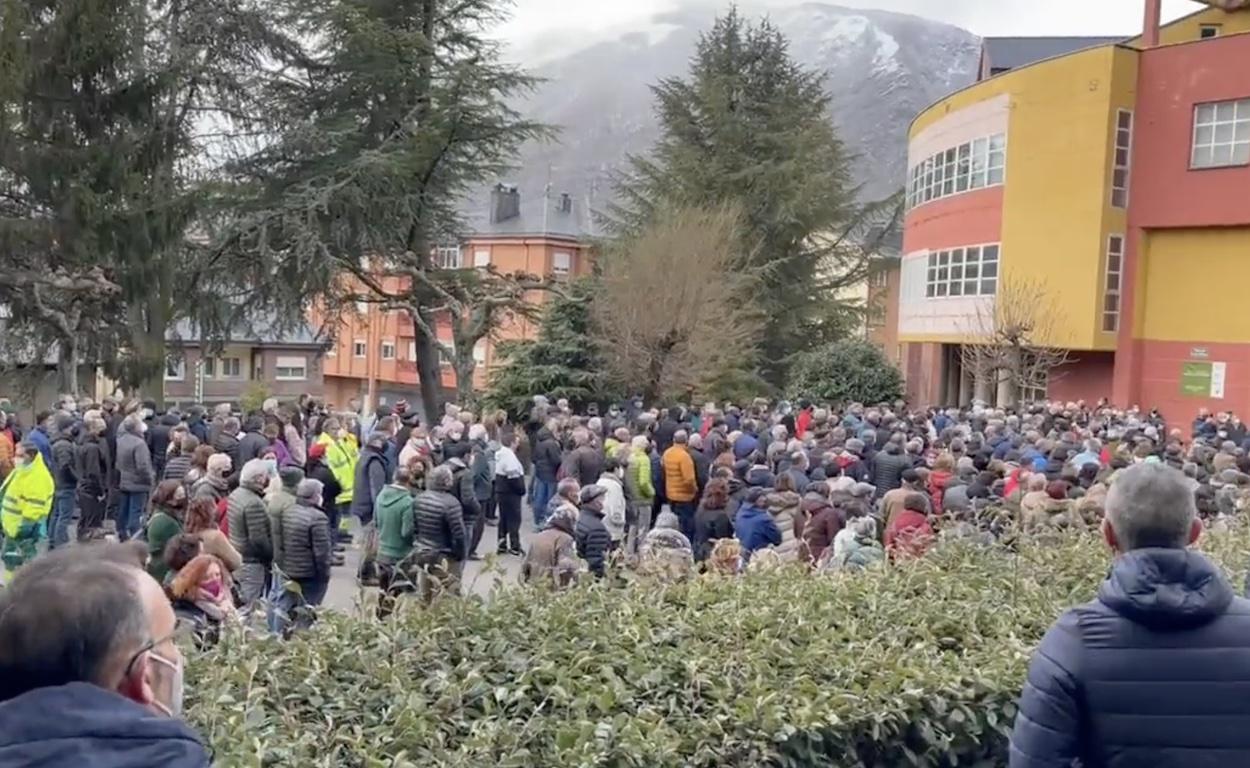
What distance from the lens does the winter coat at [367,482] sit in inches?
548

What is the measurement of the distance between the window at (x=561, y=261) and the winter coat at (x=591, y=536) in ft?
182

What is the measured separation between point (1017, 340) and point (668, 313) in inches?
373

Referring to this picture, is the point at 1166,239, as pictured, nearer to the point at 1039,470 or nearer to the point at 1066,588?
the point at 1039,470

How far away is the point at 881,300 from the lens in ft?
161

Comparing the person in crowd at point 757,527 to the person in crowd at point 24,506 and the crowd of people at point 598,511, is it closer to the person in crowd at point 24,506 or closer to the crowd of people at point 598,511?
the crowd of people at point 598,511

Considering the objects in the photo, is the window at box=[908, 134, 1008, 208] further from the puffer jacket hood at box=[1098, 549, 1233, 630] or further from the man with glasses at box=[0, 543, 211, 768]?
the man with glasses at box=[0, 543, 211, 768]

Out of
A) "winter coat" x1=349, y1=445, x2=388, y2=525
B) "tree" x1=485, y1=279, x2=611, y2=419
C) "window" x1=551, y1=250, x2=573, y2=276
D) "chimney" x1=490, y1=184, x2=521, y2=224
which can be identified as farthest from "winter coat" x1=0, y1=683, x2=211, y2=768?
"chimney" x1=490, y1=184, x2=521, y2=224

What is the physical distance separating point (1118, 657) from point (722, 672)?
72.1 inches

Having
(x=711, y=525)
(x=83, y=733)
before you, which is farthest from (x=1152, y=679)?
(x=711, y=525)

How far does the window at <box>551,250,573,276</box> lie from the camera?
65750mm

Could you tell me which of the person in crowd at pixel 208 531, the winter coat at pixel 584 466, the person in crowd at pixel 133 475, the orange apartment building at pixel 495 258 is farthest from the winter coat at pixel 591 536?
the orange apartment building at pixel 495 258

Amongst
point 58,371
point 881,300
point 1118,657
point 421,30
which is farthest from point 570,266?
point 1118,657

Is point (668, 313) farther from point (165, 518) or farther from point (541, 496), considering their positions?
point (165, 518)

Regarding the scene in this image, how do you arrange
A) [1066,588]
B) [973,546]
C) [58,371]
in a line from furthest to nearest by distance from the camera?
[58,371], [973,546], [1066,588]
